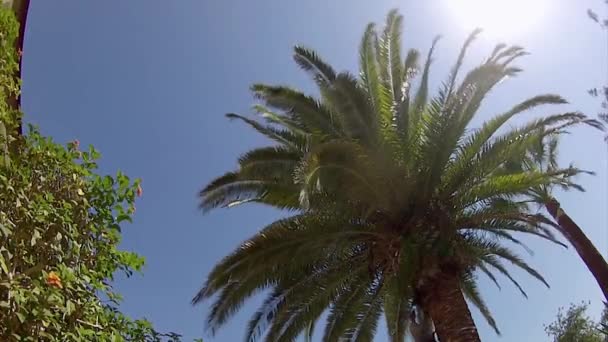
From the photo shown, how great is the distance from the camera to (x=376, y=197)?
10.4 meters

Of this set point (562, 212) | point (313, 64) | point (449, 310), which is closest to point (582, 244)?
point (562, 212)

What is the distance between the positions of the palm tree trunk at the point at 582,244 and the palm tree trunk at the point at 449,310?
291 cm

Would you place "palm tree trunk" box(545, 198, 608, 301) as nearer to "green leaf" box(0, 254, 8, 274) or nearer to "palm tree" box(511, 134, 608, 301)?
"palm tree" box(511, 134, 608, 301)

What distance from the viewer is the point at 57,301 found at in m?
3.72

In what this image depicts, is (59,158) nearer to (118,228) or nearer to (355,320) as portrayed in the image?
(118,228)

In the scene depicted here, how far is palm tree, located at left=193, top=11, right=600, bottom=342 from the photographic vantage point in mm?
10273

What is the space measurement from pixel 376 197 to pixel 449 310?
2.13m

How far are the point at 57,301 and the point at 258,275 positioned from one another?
25.6 feet

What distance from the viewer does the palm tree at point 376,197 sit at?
10.3 metres

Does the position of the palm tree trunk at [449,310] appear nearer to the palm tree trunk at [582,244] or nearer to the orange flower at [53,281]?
the palm tree trunk at [582,244]

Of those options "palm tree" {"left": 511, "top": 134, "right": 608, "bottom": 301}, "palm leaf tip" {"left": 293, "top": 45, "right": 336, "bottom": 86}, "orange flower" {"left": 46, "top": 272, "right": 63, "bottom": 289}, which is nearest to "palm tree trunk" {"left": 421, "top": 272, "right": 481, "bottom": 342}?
"palm tree" {"left": 511, "top": 134, "right": 608, "bottom": 301}

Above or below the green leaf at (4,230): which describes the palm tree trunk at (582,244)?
above

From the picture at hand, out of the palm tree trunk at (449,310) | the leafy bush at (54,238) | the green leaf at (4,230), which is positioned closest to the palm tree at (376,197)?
the palm tree trunk at (449,310)

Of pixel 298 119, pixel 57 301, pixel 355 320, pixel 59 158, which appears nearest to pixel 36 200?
pixel 59 158
